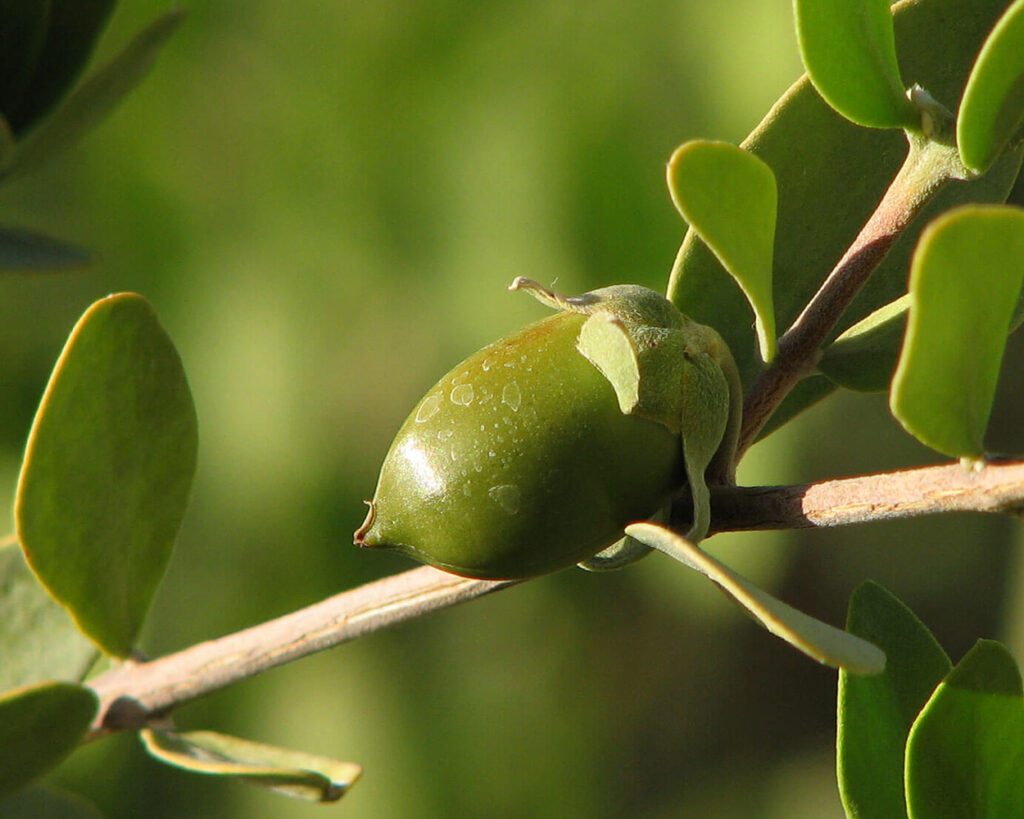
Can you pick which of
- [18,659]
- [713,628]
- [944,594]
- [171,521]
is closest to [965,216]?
[171,521]

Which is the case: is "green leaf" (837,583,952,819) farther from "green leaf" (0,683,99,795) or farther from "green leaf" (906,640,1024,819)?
"green leaf" (0,683,99,795)

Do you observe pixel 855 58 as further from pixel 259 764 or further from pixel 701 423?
pixel 259 764

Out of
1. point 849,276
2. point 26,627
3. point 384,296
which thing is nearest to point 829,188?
point 849,276

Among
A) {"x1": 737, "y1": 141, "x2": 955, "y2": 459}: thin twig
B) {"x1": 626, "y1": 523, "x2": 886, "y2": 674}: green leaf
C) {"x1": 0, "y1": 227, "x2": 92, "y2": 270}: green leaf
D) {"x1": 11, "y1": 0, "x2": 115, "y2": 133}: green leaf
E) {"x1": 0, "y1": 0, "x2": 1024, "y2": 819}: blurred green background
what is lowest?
{"x1": 0, "y1": 0, "x2": 1024, "y2": 819}: blurred green background

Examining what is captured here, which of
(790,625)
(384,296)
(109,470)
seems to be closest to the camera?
(790,625)

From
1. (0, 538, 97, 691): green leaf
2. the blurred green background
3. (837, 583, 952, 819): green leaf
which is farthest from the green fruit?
the blurred green background

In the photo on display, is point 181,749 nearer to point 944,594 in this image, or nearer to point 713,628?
point 713,628

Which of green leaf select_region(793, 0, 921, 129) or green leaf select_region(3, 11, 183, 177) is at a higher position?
green leaf select_region(793, 0, 921, 129)

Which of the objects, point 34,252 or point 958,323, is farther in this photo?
point 34,252
